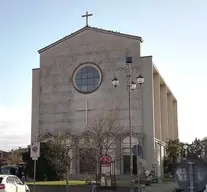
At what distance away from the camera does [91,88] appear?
49.0 meters

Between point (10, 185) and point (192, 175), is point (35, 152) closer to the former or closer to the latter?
point (10, 185)

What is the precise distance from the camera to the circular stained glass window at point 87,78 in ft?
161

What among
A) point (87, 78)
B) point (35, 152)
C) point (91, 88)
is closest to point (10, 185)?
point (35, 152)

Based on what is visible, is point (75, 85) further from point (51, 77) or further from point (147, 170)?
point (147, 170)

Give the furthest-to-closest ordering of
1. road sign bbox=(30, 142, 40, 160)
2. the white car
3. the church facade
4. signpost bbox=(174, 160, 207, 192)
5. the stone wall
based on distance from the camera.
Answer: the church facade
the stone wall
road sign bbox=(30, 142, 40, 160)
the white car
signpost bbox=(174, 160, 207, 192)

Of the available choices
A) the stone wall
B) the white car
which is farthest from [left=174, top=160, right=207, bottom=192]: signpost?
the stone wall

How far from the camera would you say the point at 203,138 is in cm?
9700

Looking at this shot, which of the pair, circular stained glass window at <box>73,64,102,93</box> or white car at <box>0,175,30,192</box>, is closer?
white car at <box>0,175,30,192</box>

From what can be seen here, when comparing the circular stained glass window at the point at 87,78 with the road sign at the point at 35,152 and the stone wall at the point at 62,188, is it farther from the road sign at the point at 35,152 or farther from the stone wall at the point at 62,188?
the road sign at the point at 35,152

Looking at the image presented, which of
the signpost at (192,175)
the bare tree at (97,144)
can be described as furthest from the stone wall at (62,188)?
the signpost at (192,175)

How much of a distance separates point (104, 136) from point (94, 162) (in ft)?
14.1

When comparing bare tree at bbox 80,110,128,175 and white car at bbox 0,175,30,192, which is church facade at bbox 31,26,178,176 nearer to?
bare tree at bbox 80,110,128,175

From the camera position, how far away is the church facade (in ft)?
151

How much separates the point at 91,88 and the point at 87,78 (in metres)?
1.62
